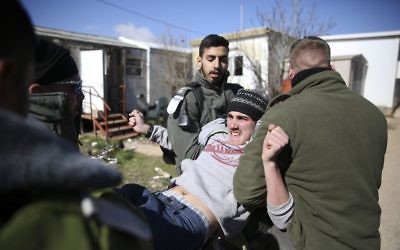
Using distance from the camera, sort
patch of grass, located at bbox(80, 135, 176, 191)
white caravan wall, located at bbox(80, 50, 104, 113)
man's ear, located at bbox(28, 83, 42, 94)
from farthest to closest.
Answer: white caravan wall, located at bbox(80, 50, 104, 113), patch of grass, located at bbox(80, 135, 176, 191), man's ear, located at bbox(28, 83, 42, 94)

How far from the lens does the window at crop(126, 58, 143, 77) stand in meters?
15.1

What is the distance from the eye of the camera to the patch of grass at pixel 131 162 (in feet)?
22.0

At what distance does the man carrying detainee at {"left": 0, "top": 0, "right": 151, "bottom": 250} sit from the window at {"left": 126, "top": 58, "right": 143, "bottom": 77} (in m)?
14.8

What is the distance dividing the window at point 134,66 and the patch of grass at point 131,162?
17.0ft

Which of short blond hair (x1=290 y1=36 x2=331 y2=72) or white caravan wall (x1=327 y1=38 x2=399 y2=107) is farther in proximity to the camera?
white caravan wall (x1=327 y1=38 x2=399 y2=107)

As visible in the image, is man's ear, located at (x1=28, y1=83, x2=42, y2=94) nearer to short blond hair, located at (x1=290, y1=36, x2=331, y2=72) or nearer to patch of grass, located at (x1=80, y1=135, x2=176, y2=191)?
short blond hair, located at (x1=290, y1=36, x2=331, y2=72)

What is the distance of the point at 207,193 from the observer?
2.15 metres

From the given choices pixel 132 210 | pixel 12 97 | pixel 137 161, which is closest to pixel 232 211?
pixel 132 210

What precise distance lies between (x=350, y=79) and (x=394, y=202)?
12.1 metres

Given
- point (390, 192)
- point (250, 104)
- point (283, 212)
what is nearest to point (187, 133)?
point (250, 104)

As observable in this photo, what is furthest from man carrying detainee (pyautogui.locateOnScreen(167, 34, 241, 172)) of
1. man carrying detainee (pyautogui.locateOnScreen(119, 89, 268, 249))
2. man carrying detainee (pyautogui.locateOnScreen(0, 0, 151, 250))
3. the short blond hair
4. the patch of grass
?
the patch of grass

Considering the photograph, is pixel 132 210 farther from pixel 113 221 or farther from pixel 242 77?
pixel 242 77

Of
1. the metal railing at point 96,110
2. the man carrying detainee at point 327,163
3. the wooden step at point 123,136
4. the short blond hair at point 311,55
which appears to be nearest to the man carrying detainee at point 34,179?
the man carrying detainee at point 327,163

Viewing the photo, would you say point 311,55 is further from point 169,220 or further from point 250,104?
point 169,220
